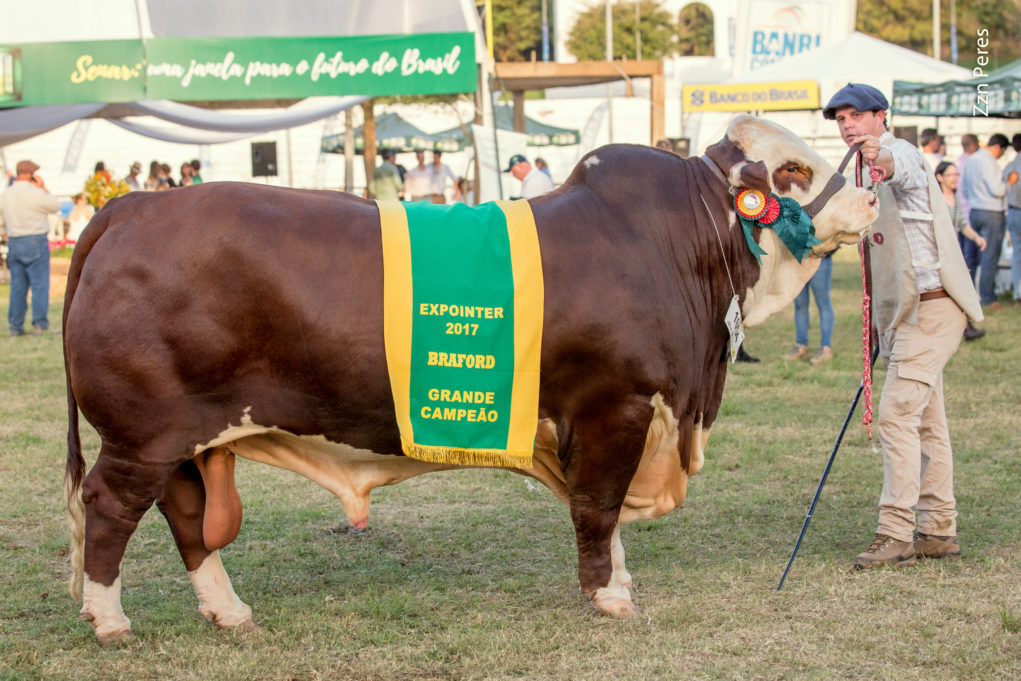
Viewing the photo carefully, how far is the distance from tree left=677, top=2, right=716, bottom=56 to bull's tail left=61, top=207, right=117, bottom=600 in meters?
53.4

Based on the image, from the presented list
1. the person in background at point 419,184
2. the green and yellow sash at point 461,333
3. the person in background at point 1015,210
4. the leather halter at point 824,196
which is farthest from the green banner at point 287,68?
the person in background at point 419,184

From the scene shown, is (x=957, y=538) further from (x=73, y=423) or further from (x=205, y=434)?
(x=73, y=423)

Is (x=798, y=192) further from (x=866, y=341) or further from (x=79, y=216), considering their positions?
(x=79, y=216)

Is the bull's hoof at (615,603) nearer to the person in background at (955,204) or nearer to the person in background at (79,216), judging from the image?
the person in background at (955,204)

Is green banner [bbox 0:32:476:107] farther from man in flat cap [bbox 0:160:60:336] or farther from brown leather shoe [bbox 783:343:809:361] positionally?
brown leather shoe [bbox 783:343:809:361]

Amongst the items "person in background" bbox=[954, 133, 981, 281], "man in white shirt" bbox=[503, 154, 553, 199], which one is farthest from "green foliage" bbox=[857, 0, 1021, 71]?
"man in white shirt" bbox=[503, 154, 553, 199]

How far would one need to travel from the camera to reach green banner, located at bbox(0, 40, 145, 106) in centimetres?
966

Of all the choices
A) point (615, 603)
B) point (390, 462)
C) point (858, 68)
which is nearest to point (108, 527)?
point (390, 462)

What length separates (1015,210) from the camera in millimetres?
12867

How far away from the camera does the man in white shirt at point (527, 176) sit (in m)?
Result: 12.5

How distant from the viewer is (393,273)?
152 inches

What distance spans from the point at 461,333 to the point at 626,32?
149 ft

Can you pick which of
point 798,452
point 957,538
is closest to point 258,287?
point 957,538

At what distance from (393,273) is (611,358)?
86cm
